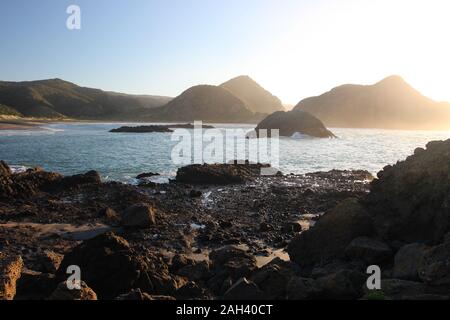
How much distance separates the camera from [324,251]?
1316cm

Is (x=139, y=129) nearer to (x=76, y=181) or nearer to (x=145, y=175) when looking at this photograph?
(x=145, y=175)

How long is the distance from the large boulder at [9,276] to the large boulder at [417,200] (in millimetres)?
10400

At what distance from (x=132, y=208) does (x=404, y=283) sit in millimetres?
12327

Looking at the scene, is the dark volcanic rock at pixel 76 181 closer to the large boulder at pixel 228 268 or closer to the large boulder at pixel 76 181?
the large boulder at pixel 76 181

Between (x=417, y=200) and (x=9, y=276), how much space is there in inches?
455

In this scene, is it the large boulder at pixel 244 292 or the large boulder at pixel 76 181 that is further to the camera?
the large boulder at pixel 76 181

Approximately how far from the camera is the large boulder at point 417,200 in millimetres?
12375

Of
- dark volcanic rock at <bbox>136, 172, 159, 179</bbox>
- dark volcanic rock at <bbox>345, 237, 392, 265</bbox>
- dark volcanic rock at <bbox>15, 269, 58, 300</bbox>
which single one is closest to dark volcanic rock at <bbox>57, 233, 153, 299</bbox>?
dark volcanic rock at <bbox>15, 269, 58, 300</bbox>

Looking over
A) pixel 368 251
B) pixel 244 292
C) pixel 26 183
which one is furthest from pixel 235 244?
pixel 26 183

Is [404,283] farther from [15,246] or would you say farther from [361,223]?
[15,246]

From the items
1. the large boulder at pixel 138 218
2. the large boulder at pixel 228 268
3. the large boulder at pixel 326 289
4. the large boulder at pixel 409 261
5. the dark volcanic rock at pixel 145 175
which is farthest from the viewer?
the dark volcanic rock at pixel 145 175

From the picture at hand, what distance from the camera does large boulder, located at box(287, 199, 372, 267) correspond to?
43.0 feet

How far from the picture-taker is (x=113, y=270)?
36.1 ft

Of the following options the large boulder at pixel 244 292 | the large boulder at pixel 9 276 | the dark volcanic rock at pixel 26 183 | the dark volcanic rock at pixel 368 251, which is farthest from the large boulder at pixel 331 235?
the dark volcanic rock at pixel 26 183
